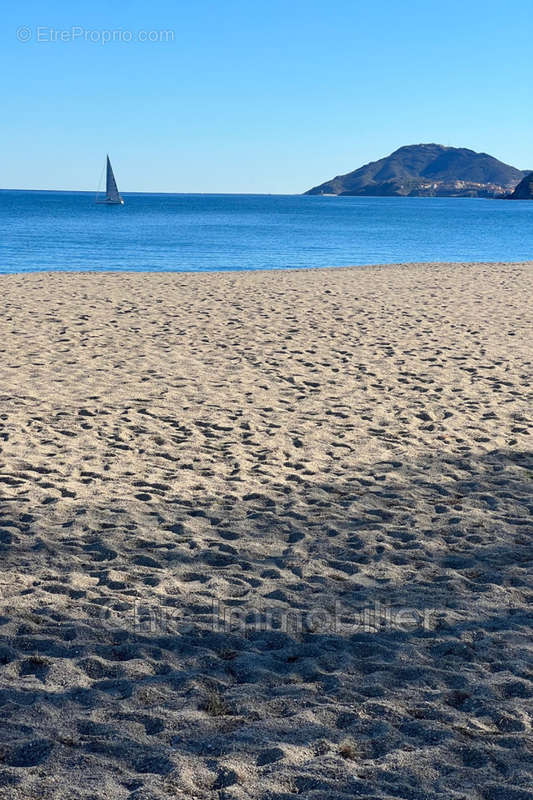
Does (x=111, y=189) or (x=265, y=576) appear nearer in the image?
(x=265, y=576)

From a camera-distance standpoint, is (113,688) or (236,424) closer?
(113,688)

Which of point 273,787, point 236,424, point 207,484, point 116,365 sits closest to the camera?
point 273,787

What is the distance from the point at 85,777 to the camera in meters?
2.88

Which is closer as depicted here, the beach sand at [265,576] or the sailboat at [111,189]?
the beach sand at [265,576]

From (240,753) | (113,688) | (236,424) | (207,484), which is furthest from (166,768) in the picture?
(236,424)

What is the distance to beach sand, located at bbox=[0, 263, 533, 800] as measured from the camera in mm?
3051

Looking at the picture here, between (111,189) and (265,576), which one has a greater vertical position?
(111,189)

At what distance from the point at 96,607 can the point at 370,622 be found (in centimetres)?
137

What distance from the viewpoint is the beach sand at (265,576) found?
305 centimetres

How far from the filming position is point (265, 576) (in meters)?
4.62

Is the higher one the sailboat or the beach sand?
the sailboat

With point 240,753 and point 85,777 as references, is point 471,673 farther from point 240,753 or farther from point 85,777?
point 85,777

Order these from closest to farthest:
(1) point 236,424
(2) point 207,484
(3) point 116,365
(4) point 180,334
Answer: (2) point 207,484 → (1) point 236,424 → (3) point 116,365 → (4) point 180,334

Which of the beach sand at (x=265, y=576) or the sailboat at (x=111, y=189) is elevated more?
the sailboat at (x=111, y=189)
